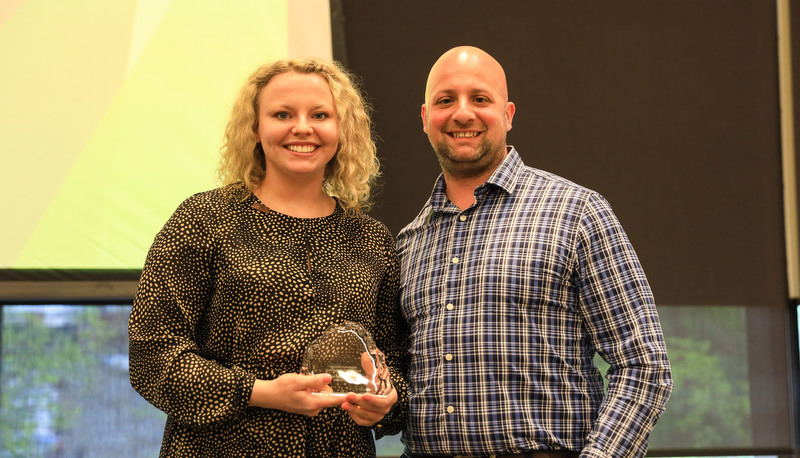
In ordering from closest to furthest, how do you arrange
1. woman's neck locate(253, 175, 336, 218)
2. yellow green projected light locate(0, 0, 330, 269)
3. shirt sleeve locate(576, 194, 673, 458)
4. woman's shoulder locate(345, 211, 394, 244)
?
shirt sleeve locate(576, 194, 673, 458)
woman's neck locate(253, 175, 336, 218)
woman's shoulder locate(345, 211, 394, 244)
yellow green projected light locate(0, 0, 330, 269)

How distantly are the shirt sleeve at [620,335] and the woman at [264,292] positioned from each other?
477mm

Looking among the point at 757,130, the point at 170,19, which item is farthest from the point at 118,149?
the point at 757,130

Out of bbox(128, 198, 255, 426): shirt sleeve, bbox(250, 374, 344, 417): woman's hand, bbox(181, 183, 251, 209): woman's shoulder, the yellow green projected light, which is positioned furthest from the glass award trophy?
the yellow green projected light

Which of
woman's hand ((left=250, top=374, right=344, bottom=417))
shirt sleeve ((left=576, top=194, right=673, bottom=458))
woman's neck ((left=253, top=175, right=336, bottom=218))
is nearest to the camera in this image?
woman's hand ((left=250, top=374, right=344, bottom=417))

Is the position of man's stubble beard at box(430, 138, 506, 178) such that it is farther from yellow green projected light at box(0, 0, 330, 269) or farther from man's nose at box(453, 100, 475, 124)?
yellow green projected light at box(0, 0, 330, 269)

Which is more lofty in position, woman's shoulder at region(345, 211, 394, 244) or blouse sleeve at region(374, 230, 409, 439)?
woman's shoulder at region(345, 211, 394, 244)

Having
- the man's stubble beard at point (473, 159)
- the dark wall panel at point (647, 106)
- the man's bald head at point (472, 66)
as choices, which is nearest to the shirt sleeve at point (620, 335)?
the man's stubble beard at point (473, 159)

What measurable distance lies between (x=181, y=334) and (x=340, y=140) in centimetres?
61

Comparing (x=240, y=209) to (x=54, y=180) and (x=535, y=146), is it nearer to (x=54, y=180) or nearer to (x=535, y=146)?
(x=54, y=180)

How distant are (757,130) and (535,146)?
105cm

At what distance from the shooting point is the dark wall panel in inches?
136

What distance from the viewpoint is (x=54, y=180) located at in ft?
10.4

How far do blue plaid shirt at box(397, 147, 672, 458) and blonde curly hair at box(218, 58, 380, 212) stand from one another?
32 centimetres

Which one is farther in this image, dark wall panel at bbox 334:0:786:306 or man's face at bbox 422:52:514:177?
dark wall panel at bbox 334:0:786:306
